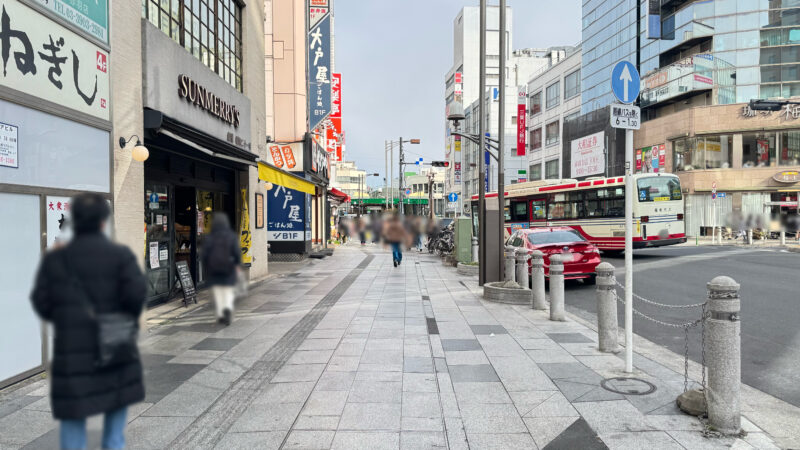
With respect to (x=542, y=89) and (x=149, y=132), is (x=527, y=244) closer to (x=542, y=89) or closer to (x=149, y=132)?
(x=149, y=132)

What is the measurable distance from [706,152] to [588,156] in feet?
43.4

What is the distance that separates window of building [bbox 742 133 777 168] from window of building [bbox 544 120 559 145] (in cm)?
2396

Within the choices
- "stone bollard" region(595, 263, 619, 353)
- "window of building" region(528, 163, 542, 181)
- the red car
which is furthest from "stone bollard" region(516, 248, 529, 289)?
"window of building" region(528, 163, 542, 181)

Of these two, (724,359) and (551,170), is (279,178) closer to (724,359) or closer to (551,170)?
(724,359)

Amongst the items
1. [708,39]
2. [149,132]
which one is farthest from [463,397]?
[708,39]

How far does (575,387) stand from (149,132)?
220 inches

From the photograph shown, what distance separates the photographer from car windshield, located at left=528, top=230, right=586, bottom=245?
591 inches

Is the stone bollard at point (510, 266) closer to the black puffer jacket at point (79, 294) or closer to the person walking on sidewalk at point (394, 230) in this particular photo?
the person walking on sidewalk at point (394, 230)

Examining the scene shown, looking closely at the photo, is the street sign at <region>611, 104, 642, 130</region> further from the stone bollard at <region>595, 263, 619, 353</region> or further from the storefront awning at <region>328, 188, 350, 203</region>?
the storefront awning at <region>328, 188, 350, 203</region>

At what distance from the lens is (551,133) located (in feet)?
211

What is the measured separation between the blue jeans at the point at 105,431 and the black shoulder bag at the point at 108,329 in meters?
0.26

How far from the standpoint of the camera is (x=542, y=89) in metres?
66.6

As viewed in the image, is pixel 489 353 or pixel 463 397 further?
pixel 489 353

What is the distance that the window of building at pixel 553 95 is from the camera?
206 feet
